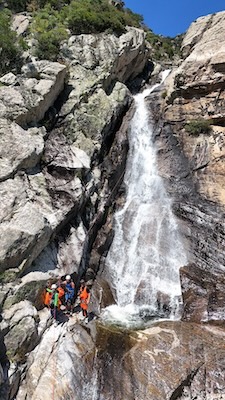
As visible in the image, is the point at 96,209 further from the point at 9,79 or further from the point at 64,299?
the point at 9,79

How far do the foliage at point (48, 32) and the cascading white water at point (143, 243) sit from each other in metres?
7.74

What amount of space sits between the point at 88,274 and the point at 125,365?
528 centimetres

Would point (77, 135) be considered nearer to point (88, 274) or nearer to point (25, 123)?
point (25, 123)

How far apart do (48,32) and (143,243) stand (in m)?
15.9

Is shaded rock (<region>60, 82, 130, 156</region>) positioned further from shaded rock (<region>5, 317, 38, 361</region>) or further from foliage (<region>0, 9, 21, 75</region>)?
shaded rock (<region>5, 317, 38, 361</region>)

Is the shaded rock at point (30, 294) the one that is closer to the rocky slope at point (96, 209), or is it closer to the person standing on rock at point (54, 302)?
the rocky slope at point (96, 209)

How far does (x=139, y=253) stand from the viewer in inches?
628

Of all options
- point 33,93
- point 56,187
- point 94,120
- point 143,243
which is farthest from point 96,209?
point 33,93

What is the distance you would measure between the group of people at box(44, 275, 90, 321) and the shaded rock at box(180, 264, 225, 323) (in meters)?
4.09

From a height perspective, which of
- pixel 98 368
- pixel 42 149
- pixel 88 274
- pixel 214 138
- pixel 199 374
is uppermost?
pixel 214 138

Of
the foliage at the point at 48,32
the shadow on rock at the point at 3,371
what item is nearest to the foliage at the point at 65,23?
the foliage at the point at 48,32

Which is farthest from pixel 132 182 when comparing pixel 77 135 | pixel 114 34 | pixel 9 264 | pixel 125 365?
pixel 114 34

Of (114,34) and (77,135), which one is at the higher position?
(114,34)

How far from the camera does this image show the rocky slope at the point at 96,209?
1013cm
